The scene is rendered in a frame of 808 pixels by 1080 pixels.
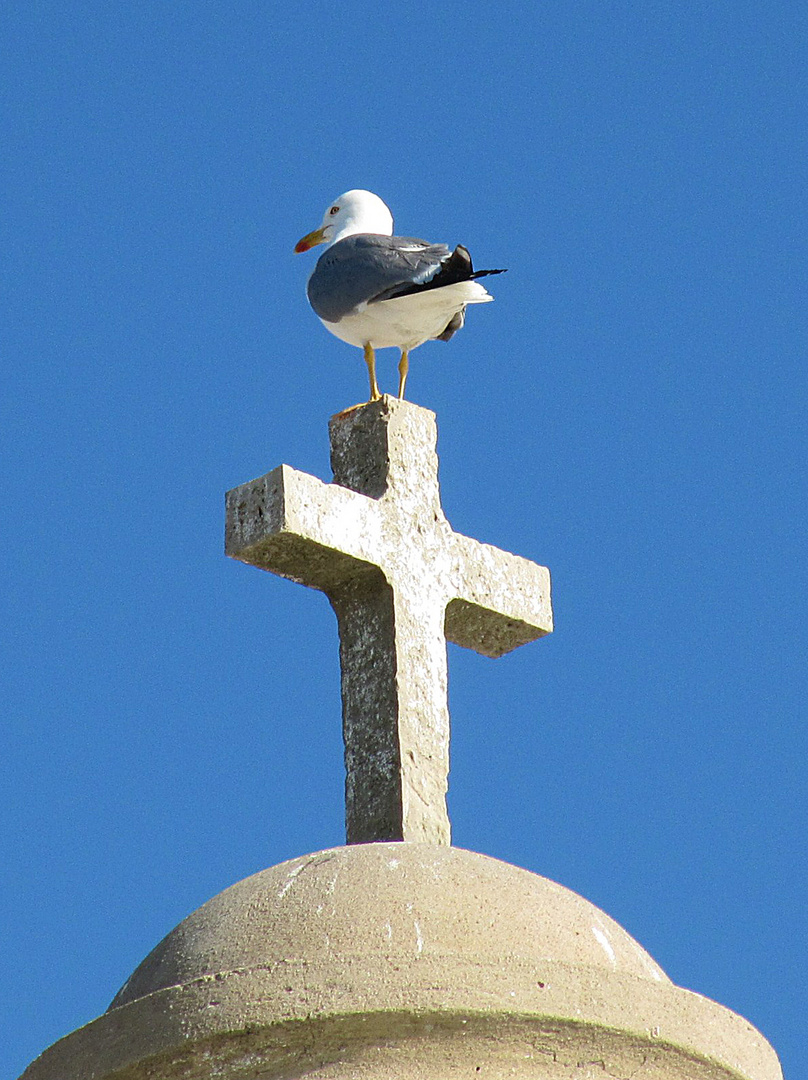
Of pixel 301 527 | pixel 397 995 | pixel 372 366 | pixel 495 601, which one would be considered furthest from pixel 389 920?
pixel 372 366

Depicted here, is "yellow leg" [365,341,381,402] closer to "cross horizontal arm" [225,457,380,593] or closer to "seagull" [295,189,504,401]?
"seagull" [295,189,504,401]

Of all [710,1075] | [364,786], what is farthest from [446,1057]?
[364,786]

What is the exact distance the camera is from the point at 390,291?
5750 millimetres

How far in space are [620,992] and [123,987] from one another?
1.09 metres

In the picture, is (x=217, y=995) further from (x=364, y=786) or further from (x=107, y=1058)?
(x=364, y=786)

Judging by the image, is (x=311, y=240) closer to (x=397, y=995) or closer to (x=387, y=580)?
(x=387, y=580)

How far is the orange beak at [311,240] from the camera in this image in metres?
6.61

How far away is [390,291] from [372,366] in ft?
0.81

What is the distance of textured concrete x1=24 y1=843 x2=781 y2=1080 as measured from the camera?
3.58 m

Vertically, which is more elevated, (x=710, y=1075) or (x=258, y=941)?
(x=258, y=941)

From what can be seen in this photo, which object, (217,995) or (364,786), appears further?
(364,786)

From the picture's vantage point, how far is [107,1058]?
12.1 feet

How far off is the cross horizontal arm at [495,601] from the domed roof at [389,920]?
50.7 inches

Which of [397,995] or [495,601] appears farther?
[495,601]
